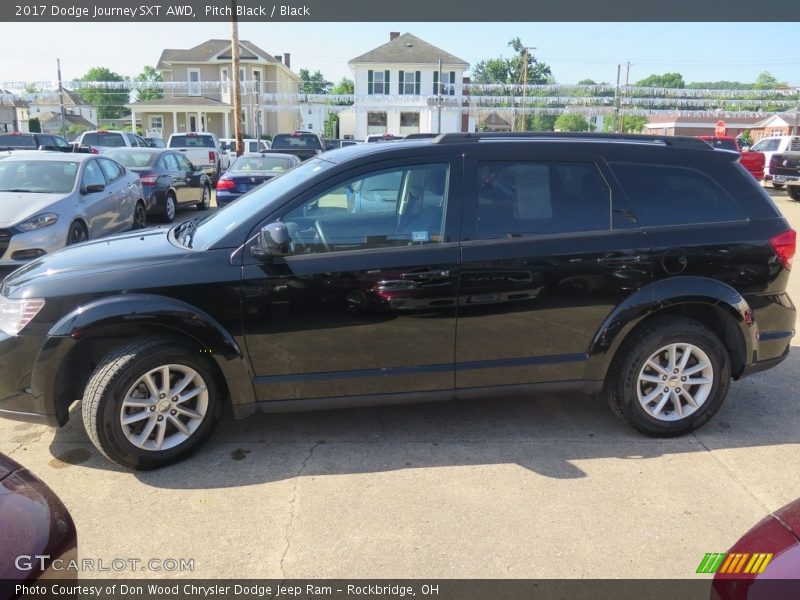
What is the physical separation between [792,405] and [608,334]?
1.82 m

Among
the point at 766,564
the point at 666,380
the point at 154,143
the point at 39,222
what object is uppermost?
the point at 154,143

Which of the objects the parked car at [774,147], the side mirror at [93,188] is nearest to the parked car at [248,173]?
the side mirror at [93,188]

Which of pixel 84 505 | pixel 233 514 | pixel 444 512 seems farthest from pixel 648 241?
pixel 84 505

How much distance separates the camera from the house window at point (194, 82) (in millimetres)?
48922

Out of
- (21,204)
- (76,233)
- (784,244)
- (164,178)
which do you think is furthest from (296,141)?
(784,244)

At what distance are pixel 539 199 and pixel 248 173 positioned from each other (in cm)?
1101

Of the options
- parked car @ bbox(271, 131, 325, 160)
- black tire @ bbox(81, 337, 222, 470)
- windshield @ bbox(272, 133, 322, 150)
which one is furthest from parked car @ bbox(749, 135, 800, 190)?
black tire @ bbox(81, 337, 222, 470)

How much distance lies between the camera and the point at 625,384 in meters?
4.10

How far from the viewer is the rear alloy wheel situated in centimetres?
1377

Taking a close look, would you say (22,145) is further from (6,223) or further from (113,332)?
(113,332)

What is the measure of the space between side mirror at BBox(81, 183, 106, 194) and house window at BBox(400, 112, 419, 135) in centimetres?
4332

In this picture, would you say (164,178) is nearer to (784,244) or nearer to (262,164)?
(262,164)

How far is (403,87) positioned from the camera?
5225 centimetres

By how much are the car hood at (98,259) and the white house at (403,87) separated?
154 ft
